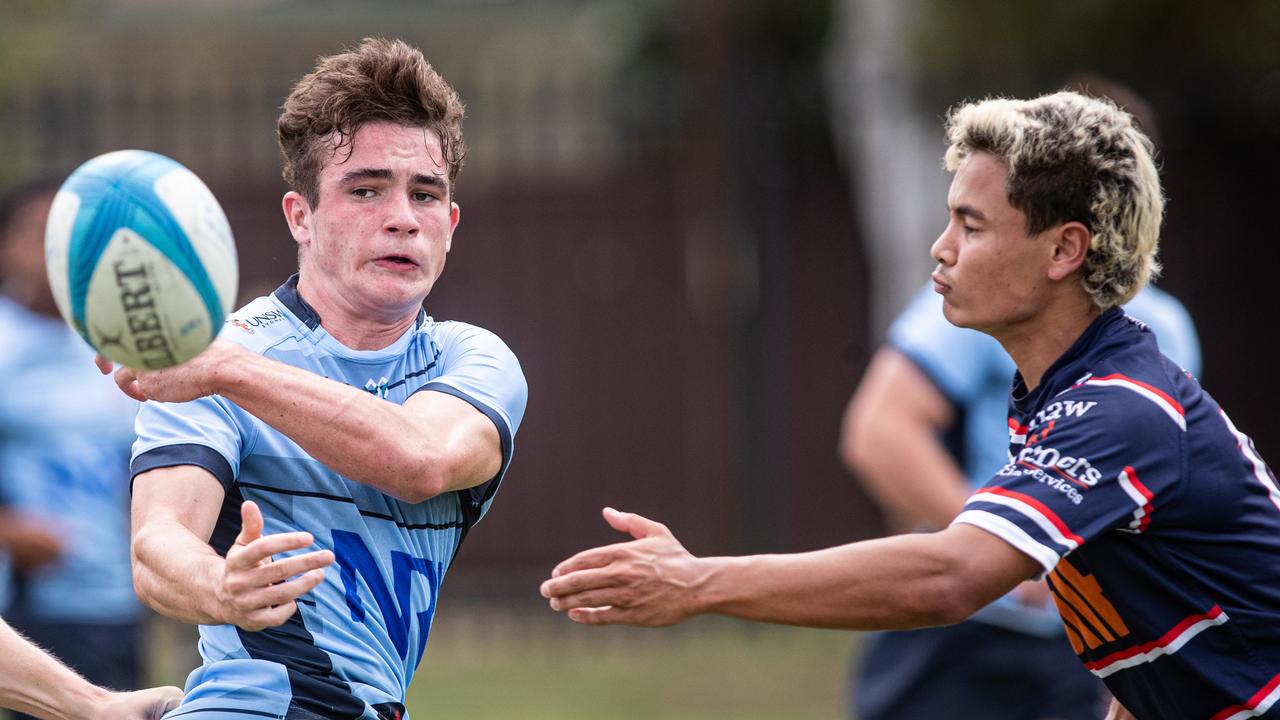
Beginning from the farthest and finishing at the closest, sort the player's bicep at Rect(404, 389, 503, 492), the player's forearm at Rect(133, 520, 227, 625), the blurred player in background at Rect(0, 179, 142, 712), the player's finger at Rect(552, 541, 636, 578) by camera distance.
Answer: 1. the blurred player in background at Rect(0, 179, 142, 712)
2. the player's bicep at Rect(404, 389, 503, 492)
3. the player's finger at Rect(552, 541, 636, 578)
4. the player's forearm at Rect(133, 520, 227, 625)

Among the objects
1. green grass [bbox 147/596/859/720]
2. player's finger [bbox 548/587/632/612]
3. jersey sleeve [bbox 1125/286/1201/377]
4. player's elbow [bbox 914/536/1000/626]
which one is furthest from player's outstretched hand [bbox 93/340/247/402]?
green grass [bbox 147/596/859/720]

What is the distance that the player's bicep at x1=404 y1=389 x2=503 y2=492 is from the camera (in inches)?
145

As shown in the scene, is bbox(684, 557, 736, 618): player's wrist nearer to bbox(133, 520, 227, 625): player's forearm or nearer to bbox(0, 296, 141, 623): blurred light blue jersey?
bbox(133, 520, 227, 625): player's forearm

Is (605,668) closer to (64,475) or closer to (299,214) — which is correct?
(64,475)

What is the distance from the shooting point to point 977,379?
6.01 meters

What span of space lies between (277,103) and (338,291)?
32.1 feet

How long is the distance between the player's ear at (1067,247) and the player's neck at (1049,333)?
99mm

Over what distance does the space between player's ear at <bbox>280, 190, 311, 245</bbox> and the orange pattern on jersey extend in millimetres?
2009

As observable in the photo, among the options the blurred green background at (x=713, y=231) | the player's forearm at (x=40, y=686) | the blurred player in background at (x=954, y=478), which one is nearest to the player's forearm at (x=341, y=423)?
the player's forearm at (x=40, y=686)

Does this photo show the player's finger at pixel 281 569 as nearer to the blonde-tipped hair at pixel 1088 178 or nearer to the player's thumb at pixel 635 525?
the player's thumb at pixel 635 525

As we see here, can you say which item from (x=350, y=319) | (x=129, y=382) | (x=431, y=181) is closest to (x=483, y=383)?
(x=350, y=319)

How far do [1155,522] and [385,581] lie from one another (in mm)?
1798

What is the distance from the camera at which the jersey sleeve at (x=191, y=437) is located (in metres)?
3.58

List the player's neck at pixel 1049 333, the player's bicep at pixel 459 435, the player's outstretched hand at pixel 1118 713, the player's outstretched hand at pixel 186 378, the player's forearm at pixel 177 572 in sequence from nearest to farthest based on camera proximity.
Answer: the player's forearm at pixel 177 572, the player's outstretched hand at pixel 186 378, the player's bicep at pixel 459 435, the player's neck at pixel 1049 333, the player's outstretched hand at pixel 1118 713
